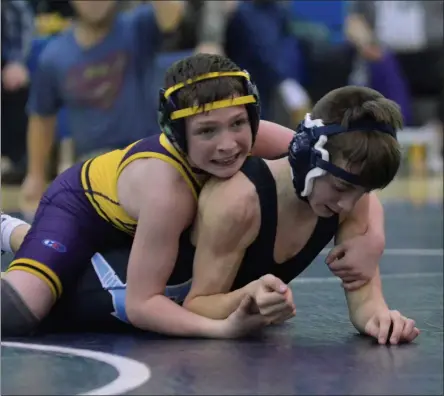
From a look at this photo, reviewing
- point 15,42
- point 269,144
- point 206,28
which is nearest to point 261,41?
point 206,28

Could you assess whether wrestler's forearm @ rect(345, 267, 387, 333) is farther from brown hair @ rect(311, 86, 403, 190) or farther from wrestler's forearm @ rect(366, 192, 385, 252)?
brown hair @ rect(311, 86, 403, 190)

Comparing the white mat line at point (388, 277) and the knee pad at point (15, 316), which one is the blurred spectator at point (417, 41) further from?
the knee pad at point (15, 316)

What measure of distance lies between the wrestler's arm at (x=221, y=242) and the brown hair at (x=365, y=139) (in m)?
0.25

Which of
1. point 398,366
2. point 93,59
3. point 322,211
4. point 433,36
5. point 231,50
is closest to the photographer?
point 398,366

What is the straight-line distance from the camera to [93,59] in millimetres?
6387

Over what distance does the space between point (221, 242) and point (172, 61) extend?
13.5 ft

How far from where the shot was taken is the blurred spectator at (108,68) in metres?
6.39

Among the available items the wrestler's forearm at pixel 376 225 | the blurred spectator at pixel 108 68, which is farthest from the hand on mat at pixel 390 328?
the blurred spectator at pixel 108 68

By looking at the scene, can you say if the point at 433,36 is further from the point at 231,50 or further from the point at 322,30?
the point at 231,50

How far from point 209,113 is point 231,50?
5446 mm

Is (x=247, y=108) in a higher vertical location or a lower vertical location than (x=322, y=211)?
higher

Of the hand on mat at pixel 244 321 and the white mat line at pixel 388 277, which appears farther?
the white mat line at pixel 388 277

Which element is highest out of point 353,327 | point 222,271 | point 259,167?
point 259,167

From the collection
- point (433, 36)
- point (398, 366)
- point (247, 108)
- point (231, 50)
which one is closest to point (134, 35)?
point (231, 50)
